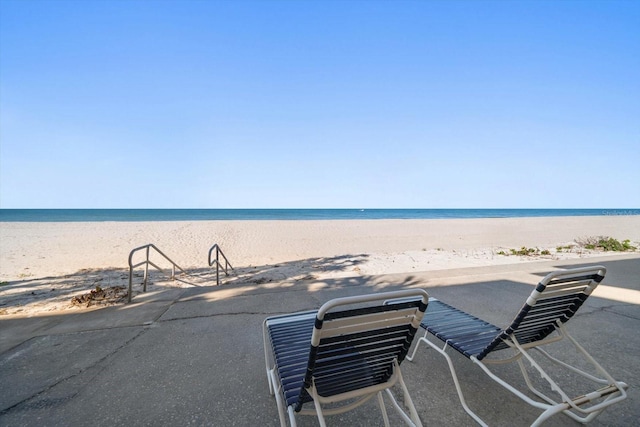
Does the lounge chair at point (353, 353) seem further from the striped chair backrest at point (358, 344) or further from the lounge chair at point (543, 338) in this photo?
the lounge chair at point (543, 338)

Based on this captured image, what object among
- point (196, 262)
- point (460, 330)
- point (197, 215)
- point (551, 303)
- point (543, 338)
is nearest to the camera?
point (551, 303)

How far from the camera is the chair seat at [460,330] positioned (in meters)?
2.24

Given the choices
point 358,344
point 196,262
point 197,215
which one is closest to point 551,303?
point 358,344

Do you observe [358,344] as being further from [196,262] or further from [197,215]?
[197,215]

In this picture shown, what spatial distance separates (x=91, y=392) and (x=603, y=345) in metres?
5.19

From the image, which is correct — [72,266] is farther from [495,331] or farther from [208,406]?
[495,331]

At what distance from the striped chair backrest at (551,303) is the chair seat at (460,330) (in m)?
0.14

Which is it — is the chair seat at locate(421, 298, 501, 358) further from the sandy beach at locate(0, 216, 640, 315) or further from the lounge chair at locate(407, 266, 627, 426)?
the sandy beach at locate(0, 216, 640, 315)

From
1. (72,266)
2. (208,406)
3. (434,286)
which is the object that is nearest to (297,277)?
(434,286)

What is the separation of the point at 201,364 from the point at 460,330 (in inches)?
99.5

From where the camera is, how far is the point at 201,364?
2.70m

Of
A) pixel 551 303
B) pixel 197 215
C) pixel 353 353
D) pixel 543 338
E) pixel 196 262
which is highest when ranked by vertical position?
pixel 197 215

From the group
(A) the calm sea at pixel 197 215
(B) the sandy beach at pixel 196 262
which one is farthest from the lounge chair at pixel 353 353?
(A) the calm sea at pixel 197 215

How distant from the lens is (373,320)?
1494 millimetres
